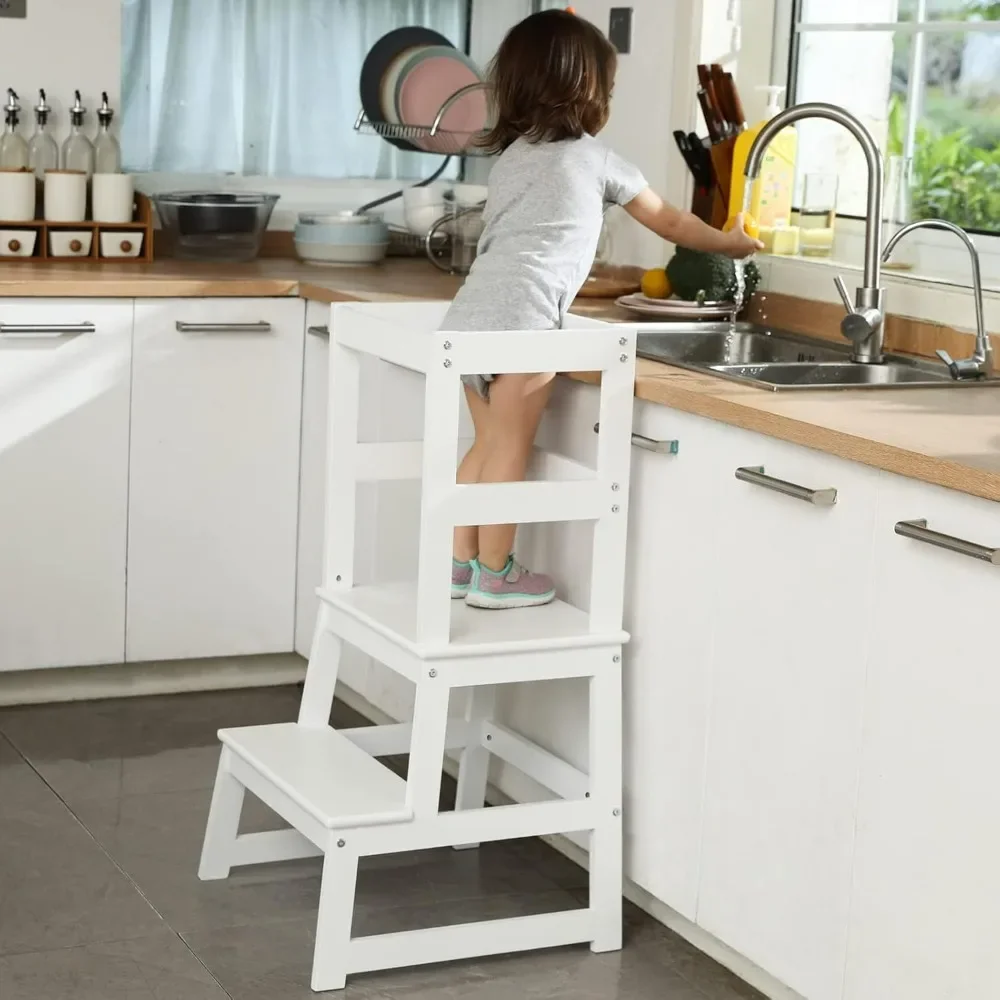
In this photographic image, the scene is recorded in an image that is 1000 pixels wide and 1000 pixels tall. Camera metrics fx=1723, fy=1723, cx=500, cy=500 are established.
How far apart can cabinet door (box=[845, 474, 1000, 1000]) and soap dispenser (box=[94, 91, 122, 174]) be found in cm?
232

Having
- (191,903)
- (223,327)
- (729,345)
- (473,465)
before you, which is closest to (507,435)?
(473,465)

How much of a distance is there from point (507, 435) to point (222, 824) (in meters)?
0.75

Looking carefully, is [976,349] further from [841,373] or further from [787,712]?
[787,712]

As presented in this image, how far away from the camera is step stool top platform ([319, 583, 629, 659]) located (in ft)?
7.81

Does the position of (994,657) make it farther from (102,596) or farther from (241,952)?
(102,596)

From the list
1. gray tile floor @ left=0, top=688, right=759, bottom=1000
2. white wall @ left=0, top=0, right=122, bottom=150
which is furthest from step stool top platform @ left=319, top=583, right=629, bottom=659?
white wall @ left=0, top=0, right=122, bottom=150

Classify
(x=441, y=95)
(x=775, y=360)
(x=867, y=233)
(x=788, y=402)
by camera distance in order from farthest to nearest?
(x=441, y=95), (x=775, y=360), (x=867, y=233), (x=788, y=402)

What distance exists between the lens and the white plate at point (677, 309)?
3.02 m

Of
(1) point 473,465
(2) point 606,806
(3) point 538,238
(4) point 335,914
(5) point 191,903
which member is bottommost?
(5) point 191,903

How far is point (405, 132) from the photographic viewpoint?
380 cm

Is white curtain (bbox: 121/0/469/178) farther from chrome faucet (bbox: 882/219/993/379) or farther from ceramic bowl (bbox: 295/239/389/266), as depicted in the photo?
chrome faucet (bbox: 882/219/993/379)

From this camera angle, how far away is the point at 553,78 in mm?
2590

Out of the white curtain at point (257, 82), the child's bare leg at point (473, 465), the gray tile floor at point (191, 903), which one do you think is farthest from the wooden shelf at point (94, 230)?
the child's bare leg at point (473, 465)

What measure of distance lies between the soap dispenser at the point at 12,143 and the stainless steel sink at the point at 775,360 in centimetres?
157
